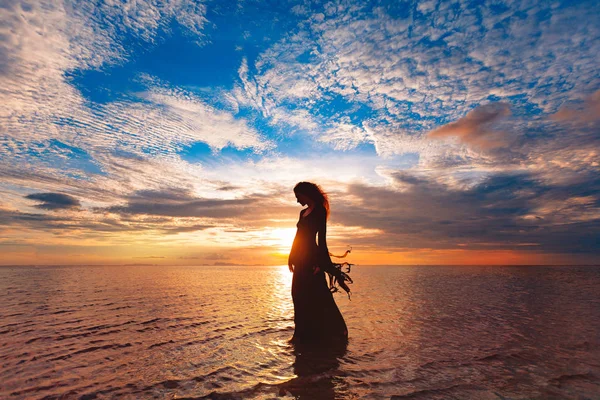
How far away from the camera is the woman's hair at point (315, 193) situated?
9.20m

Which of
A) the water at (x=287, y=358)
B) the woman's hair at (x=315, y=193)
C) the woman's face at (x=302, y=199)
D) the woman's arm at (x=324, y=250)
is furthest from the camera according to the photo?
the woman's face at (x=302, y=199)

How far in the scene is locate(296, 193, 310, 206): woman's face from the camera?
930 cm

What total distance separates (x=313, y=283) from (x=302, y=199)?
2.57 m

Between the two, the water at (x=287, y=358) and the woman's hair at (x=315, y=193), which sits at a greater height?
the woman's hair at (x=315, y=193)

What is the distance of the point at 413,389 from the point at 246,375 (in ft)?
13.5

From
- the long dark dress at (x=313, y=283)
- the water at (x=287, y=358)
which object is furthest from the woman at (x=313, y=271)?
the water at (x=287, y=358)

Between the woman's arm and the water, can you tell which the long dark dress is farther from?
the water

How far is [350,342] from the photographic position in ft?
37.0

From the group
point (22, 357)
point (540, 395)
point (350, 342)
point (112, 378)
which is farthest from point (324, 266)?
point (22, 357)

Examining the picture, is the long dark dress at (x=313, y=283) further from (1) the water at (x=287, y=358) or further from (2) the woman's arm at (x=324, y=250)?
(1) the water at (x=287, y=358)

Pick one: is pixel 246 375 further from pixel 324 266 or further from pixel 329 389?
pixel 324 266

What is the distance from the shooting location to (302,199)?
9398mm

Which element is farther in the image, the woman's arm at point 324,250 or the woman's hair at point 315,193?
the woman's hair at point 315,193

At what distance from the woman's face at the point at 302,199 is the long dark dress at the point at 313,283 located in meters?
0.35
